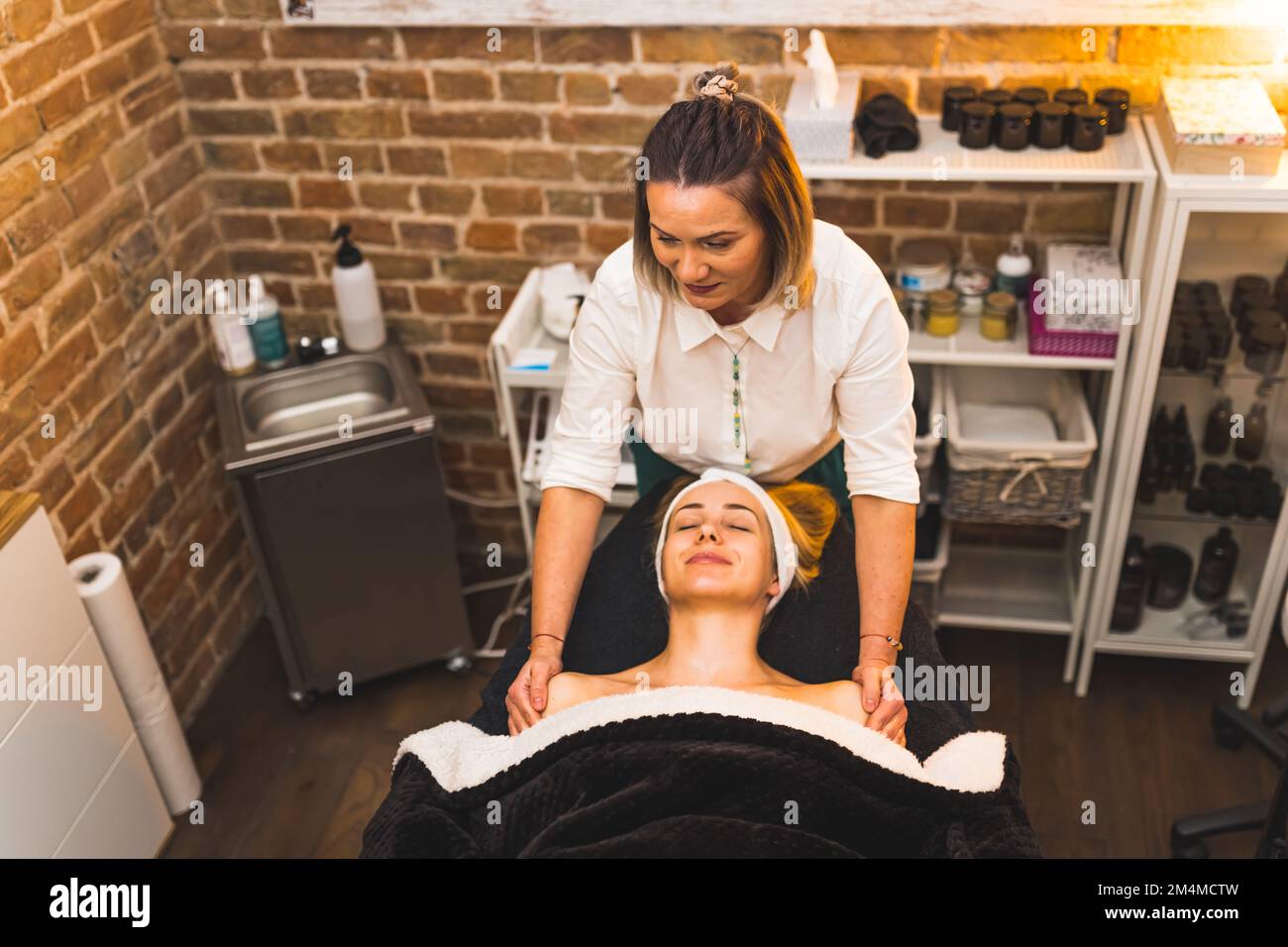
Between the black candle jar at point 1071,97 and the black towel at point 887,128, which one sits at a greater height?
the black candle jar at point 1071,97

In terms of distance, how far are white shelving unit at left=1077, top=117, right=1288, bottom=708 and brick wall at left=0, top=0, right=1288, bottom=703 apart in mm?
251

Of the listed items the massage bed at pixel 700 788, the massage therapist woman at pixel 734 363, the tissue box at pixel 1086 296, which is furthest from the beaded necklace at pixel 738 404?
the tissue box at pixel 1086 296

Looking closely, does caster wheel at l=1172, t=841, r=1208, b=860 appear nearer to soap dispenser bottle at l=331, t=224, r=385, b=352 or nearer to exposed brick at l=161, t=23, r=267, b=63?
soap dispenser bottle at l=331, t=224, r=385, b=352

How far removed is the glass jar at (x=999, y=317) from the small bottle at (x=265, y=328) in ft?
4.94

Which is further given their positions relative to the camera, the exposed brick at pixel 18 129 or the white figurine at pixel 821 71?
the white figurine at pixel 821 71

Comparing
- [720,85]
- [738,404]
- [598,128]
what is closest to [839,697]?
[738,404]

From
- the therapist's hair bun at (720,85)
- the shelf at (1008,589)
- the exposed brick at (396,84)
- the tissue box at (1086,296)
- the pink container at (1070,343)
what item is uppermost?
the therapist's hair bun at (720,85)

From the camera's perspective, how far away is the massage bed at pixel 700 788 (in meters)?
1.51

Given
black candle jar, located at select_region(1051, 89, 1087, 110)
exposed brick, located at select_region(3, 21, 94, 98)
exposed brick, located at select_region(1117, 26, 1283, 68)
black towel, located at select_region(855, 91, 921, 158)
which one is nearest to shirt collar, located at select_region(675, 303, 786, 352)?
black towel, located at select_region(855, 91, 921, 158)

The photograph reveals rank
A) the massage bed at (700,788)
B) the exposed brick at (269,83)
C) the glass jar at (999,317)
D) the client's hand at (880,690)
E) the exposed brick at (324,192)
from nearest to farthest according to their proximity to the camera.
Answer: the massage bed at (700,788) → the client's hand at (880,690) → the glass jar at (999,317) → the exposed brick at (269,83) → the exposed brick at (324,192)

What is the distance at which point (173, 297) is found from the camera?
2.69 metres

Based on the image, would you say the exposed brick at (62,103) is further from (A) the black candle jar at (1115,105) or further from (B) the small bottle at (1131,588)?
(B) the small bottle at (1131,588)

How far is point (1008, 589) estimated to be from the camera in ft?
9.43

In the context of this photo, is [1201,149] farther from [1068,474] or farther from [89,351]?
[89,351]
